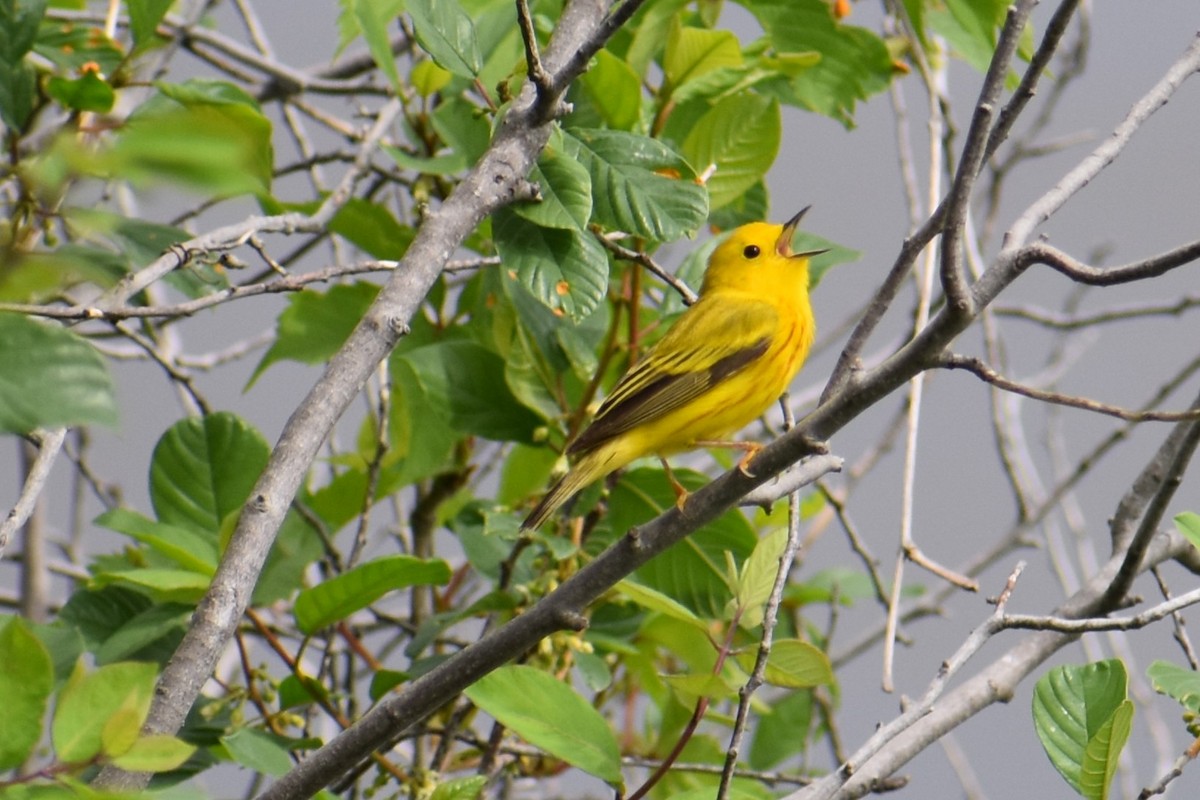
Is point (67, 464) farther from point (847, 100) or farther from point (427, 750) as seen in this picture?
point (847, 100)

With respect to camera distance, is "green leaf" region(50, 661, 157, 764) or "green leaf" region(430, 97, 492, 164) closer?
"green leaf" region(50, 661, 157, 764)

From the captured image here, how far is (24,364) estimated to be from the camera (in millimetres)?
853

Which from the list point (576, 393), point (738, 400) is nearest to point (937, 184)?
point (738, 400)

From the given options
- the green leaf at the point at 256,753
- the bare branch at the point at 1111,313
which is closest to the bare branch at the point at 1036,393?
the green leaf at the point at 256,753

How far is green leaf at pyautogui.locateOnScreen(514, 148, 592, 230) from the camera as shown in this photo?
2180 mm

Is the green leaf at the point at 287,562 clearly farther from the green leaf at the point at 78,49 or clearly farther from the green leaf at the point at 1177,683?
the green leaf at the point at 1177,683

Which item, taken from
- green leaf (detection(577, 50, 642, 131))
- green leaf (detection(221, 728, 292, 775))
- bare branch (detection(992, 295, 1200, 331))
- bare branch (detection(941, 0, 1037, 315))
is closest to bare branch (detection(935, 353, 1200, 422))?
bare branch (detection(941, 0, 1037, 315))

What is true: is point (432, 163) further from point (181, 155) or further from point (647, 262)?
point (181, 155)

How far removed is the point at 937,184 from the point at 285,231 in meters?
1.40

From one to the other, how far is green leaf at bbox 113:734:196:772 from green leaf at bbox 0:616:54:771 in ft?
0.42

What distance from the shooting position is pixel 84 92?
2.36m

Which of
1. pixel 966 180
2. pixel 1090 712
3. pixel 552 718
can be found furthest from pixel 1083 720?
pixel 966 180

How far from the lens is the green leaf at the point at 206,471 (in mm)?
2686

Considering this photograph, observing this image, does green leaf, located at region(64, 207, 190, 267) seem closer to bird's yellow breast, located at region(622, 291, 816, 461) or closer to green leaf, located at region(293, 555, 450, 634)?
green leaf, located at region(293, 555, 450, 634)
